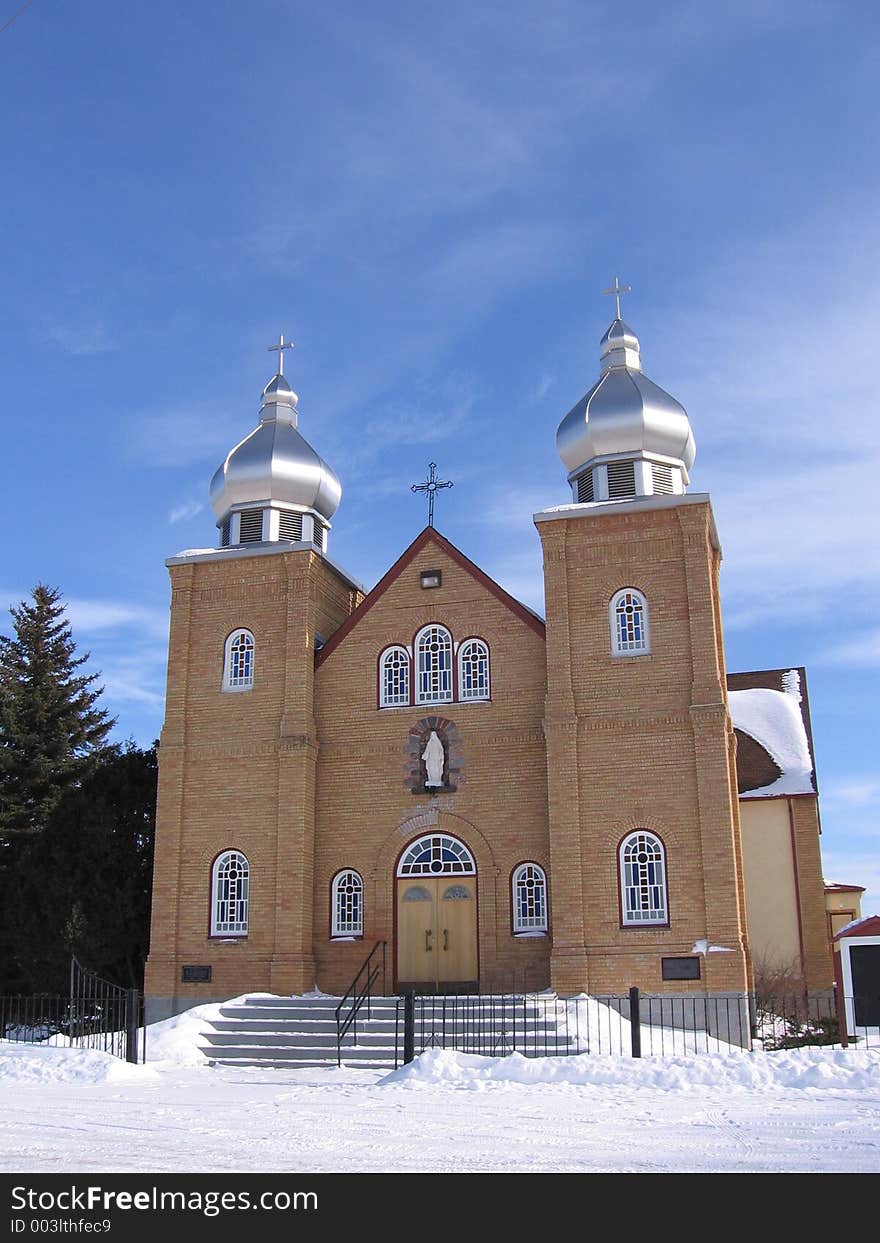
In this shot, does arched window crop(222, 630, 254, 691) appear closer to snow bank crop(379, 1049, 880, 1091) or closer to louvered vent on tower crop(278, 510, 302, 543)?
louvered vent on tower crop(278, 510, 302, 543)

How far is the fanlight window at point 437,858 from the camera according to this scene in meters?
21.6

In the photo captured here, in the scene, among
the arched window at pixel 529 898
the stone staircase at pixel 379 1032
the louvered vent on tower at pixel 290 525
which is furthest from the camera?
the louvered vent on tower at pixel 290 525

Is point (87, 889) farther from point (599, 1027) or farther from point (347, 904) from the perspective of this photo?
point (599, 1027)

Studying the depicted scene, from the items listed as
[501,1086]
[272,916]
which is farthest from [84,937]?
[501,1086]

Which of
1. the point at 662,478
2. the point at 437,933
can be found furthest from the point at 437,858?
the point at 662,478

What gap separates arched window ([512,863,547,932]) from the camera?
21.0 meters

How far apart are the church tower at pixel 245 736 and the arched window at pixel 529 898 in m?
3.73

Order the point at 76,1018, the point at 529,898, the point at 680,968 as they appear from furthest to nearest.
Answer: the point at 76,1018 < the point at 529,898 < the point at 680,968

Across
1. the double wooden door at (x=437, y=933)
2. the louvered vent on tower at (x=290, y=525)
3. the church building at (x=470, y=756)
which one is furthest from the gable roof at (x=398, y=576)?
the double wooden door at (x=437, y=933)

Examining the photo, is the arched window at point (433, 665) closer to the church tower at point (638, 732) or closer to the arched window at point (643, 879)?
the church tower at point (638, 732)

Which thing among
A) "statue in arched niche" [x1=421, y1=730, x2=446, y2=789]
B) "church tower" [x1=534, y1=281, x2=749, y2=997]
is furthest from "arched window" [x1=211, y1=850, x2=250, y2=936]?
"church tower" [x1=534, y1=281, x2=749, y2=997]

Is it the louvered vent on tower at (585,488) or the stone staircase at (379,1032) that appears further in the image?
the louvered vent on tower at (585,488)

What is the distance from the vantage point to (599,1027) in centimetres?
1681

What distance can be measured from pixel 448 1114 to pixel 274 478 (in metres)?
15.6
